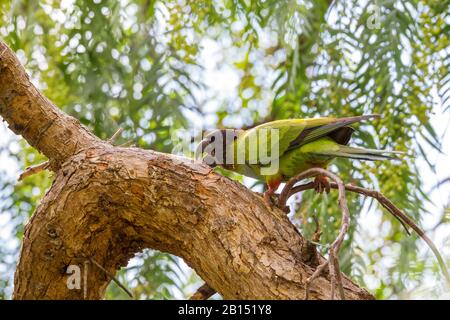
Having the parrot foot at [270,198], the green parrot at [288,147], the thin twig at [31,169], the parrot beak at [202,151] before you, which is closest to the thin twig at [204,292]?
the parrot foot at [270,198]

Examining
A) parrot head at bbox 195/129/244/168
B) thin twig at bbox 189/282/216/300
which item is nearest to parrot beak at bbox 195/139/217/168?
parrot head at bbox 195/129/244/168

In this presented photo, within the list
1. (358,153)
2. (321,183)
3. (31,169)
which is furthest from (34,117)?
(358,153)

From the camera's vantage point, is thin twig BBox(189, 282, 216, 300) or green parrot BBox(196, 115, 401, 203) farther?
green parrot BBox(196, 115, 401, 203)

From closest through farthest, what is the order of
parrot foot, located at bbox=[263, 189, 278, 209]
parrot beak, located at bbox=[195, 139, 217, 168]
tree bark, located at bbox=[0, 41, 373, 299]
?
tree bark, located at bbox=[0, 41, 373, 299] → parrot foot, located at bbox=[263, 189, 278, 209] → parrot beak, located at bbox=[195, 139, 217, 168]

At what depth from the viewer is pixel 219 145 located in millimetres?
2859

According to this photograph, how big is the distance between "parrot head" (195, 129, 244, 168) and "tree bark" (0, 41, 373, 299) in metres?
0.53

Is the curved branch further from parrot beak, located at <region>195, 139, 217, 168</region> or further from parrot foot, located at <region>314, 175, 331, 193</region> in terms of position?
parrot foot, located at <region>314, 175, 331, 193</region>

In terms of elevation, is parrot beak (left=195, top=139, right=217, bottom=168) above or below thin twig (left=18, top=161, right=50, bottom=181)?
above

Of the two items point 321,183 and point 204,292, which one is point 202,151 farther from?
point 204,292

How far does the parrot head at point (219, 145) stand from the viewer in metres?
2.83

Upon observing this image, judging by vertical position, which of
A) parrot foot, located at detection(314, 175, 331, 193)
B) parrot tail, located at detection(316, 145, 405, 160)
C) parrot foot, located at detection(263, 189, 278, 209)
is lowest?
parrot foot, located at detection(263, 189, 278, 209)

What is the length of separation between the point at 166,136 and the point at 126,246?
4.77 ft

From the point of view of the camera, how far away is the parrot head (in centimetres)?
283

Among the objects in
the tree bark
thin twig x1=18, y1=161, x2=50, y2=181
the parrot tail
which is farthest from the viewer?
thin twig x1=18, y1=161, x2=50, y2=181
